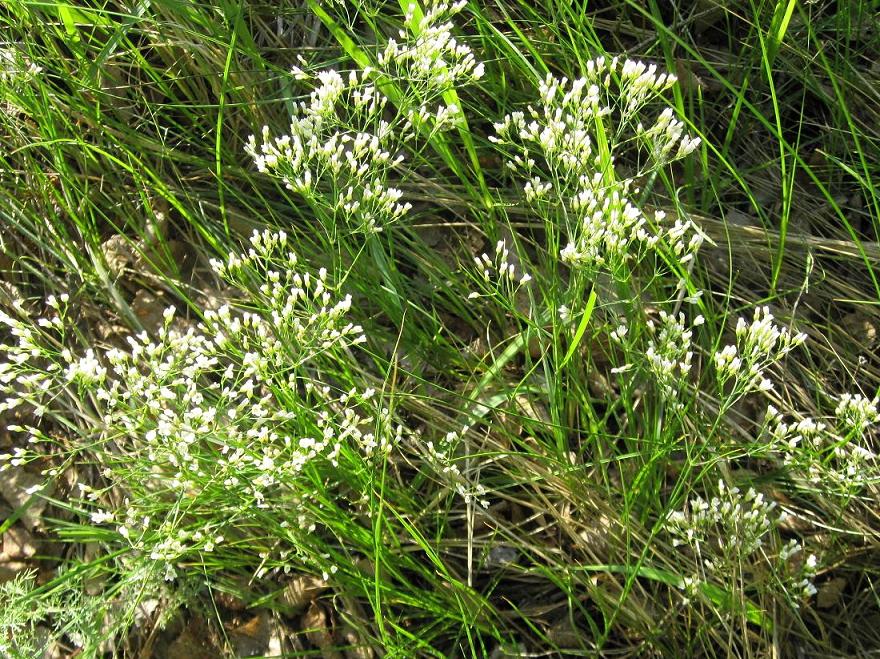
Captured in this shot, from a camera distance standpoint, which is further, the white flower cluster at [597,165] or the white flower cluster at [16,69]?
the white flower cluster at [16,69]

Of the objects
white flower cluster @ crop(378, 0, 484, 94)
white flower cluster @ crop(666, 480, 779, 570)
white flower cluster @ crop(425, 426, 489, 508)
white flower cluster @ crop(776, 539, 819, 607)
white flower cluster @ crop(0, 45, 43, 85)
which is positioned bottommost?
white flower cluster @ crop(776, 539, 819, 607)

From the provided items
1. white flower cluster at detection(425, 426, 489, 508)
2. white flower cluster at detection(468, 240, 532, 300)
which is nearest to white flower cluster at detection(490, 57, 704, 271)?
white flower cluster at detection(468, 240, 532, 300)

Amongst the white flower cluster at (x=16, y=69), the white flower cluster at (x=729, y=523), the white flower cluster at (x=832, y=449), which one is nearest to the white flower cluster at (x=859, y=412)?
the white flower cluster at (x=832, y=449)

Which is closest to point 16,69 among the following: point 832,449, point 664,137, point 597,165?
point 597,165

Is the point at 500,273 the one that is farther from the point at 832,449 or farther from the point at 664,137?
the point at 832,449

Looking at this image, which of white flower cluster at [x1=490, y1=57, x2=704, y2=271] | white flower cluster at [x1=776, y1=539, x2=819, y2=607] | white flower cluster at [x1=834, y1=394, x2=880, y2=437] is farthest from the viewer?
white flower cluster at [x1=776, y1=539, x2=819, y2=607]

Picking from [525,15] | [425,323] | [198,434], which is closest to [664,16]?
[525,15]

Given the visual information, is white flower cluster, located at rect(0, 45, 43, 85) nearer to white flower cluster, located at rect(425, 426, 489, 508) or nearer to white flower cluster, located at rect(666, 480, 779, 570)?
white flower cluster, located at rect(425, 426, 489, 508)

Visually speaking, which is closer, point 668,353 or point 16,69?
point 668,353

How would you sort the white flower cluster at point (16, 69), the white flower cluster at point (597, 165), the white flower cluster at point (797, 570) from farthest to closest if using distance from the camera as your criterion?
the white flower cluster at point (16, 69) → the white flower cluster at point (797, 570) → the white flower cluster at point (597, 165)

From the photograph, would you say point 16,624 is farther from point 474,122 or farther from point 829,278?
point 829,278

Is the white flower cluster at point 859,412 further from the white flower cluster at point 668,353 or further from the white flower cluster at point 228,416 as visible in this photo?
the white flower cluster at point 228,416
